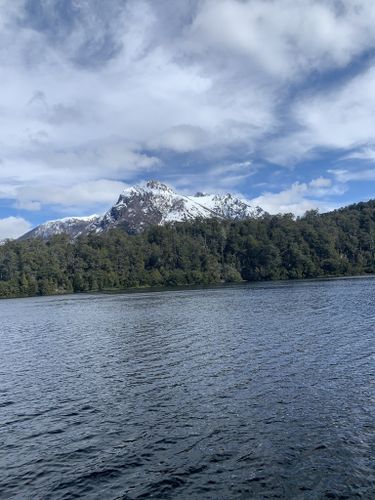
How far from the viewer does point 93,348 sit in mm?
60500

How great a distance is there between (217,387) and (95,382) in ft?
40.5

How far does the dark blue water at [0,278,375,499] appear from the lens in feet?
72.4

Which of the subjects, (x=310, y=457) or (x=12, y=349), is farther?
(x=12, y=349)

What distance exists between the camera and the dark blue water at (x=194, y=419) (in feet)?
72.4

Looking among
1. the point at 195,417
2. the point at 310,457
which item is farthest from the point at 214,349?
the point at 310,457

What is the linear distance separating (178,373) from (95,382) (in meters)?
8.13

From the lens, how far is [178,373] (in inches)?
1694

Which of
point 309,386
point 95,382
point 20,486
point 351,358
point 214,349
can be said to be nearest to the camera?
point 20,486

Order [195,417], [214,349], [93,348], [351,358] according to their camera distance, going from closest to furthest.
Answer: [195,417] → [351,358] → [214,349] → [93,348]

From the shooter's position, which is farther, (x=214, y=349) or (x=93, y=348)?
(x=93, y=348)

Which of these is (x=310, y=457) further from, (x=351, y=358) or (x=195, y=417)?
(x=351, y=358)

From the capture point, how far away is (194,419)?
99.3 feet

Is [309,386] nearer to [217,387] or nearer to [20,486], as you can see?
[217,387]

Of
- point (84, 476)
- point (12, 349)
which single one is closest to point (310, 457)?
A: point (84, 476)
